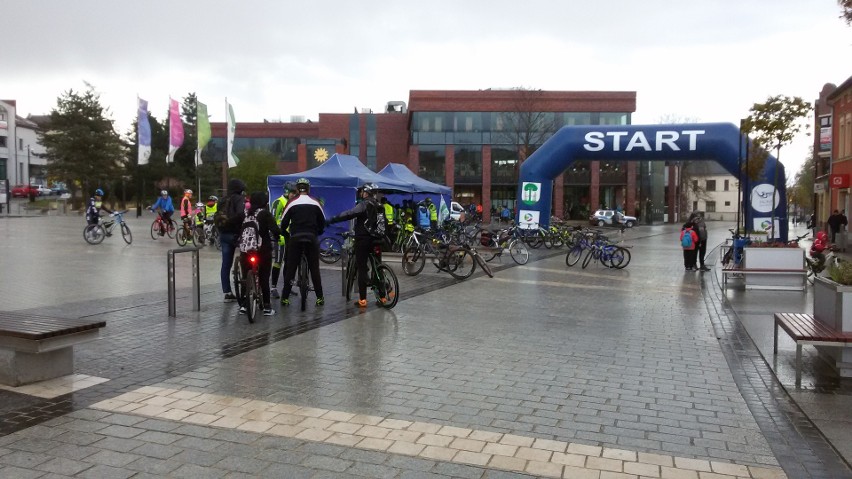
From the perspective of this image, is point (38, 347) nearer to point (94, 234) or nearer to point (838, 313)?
point (838, 313)

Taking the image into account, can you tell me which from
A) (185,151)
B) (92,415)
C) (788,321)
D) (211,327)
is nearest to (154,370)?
(92,415)

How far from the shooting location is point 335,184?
63.2ft

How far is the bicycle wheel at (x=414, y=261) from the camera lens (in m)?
14.6

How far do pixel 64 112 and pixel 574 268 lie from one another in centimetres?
4414

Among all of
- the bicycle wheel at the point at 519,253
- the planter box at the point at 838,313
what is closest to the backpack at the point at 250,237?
the planter box at the point at 838,313

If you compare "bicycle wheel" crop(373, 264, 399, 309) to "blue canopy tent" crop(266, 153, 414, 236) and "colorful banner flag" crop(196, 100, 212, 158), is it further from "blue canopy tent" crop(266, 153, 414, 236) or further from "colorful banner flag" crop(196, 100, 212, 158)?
"colorful banner flag" crop(196, 100, 212, 158)

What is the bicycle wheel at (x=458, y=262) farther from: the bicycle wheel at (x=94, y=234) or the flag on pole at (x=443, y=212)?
the bicycle wheel at (x=94, y=234)

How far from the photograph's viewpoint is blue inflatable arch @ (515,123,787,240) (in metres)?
18.8

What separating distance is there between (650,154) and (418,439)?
19.2 meters

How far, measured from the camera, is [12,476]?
3.74 metres

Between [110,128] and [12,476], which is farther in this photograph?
[110,128]

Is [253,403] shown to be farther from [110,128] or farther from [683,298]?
[110,128]

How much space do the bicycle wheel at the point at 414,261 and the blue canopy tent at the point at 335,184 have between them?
479cm

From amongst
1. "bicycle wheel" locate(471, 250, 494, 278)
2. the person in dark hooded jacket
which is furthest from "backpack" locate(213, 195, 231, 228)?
"bicycle wheel" locate(471, 250, 494, 278)
